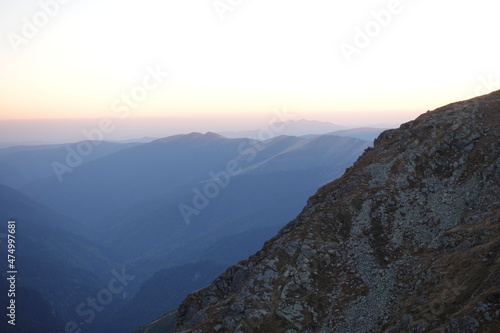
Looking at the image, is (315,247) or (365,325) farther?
(315,247)

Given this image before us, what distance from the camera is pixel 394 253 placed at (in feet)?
188

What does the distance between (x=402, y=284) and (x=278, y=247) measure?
2022 centimetres

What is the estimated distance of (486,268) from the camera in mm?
42250

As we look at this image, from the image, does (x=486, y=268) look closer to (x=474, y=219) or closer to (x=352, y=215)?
(x=474, y=219)

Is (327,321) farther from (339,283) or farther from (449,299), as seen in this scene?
(449,299)

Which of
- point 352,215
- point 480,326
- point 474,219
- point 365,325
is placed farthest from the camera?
point 352,215

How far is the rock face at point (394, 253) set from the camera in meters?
43.7

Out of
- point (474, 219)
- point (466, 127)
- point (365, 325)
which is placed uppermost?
point (466, 127)

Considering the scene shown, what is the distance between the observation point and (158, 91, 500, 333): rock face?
4369 cm

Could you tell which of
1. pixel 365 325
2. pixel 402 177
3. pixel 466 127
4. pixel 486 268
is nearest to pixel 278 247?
pixel 365 325

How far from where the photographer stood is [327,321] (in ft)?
169

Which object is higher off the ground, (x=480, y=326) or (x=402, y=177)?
(x=402, y=177)

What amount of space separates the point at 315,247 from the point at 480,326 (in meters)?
28.4

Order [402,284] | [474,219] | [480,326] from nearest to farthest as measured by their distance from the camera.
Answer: [480,326] → [402,284] → [474,219]
